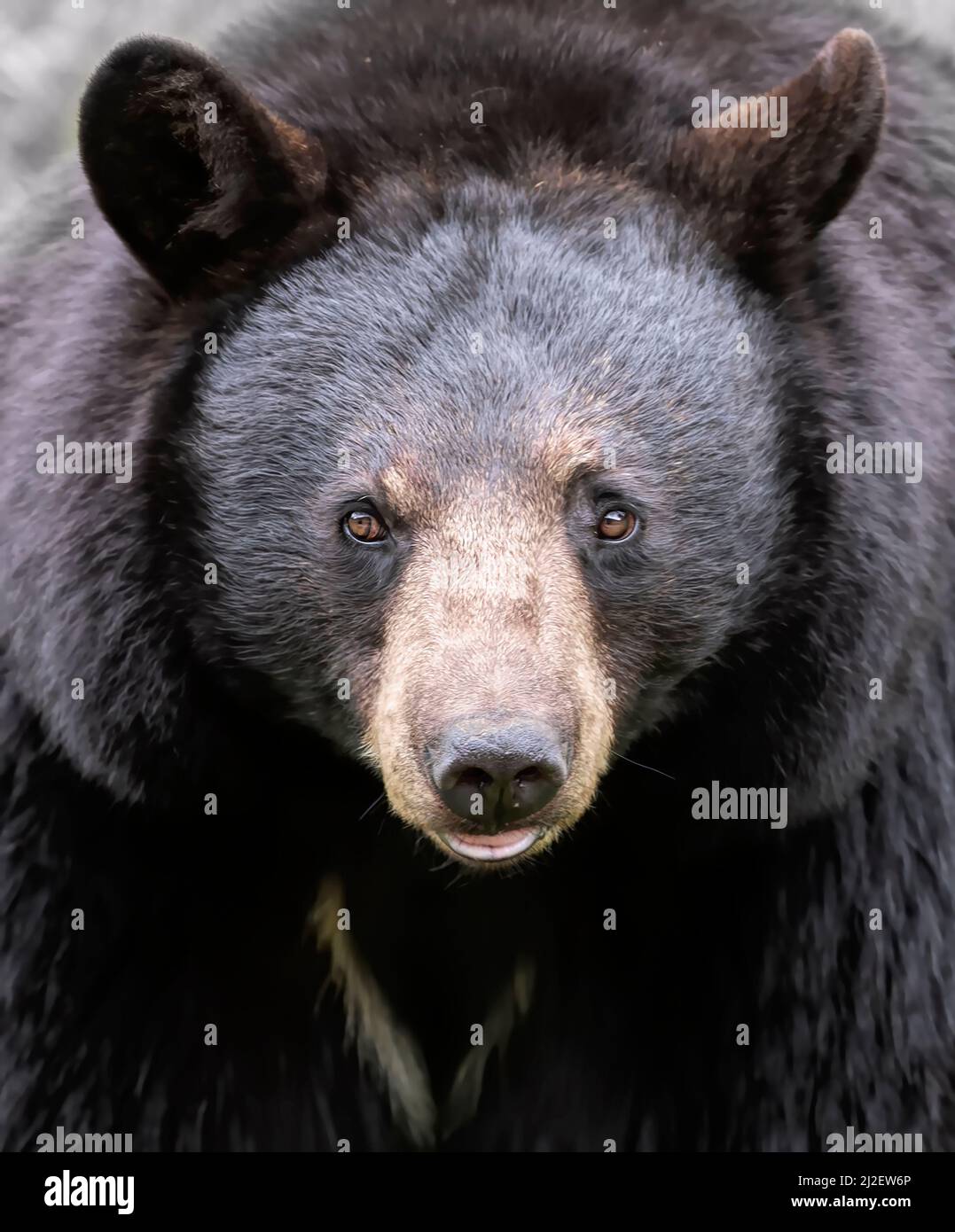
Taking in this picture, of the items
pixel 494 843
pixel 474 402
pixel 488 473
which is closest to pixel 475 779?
pixel 494 843

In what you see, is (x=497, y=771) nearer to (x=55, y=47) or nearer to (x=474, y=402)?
(x=474, y=402)

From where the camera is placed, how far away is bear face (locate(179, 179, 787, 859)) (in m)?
3.88

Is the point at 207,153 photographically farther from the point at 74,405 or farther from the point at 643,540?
the point at 643,540

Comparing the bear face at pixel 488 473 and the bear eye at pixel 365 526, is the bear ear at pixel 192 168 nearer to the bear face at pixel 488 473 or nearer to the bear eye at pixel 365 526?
the bear face at pixel 488 473

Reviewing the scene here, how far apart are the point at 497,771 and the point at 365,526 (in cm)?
72

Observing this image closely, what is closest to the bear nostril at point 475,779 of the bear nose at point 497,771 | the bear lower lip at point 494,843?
the bear nose at point 497,771

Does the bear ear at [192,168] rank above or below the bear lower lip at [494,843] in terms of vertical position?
above

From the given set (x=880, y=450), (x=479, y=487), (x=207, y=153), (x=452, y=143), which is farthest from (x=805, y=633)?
(x=207, y=153)

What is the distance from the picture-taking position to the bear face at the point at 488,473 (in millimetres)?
3879

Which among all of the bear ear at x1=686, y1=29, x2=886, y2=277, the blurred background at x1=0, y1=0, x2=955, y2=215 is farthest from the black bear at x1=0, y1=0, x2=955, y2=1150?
the blurred background at x1=0, y1=0, x2=955, y2=215

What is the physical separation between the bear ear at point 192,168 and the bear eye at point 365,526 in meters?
0.65

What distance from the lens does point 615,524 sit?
4035mm

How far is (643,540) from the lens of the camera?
13.4ft

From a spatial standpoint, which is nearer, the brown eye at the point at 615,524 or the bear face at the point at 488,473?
the bear face at the point at 488,473
